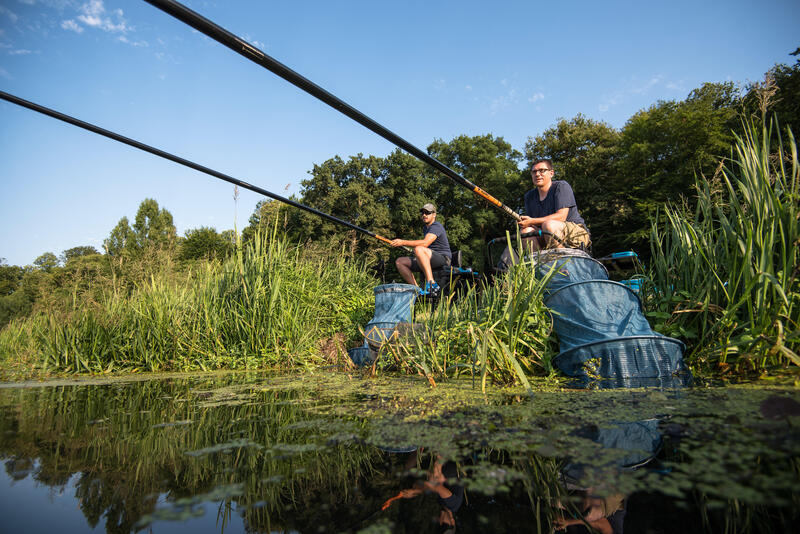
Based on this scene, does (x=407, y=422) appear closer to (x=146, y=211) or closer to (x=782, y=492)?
(x=782, y=492)

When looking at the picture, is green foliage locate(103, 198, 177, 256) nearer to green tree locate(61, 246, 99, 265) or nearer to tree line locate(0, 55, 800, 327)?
green tree locate(61, 246, 99, 265)

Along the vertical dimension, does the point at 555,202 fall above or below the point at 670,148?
below

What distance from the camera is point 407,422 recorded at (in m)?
1.19

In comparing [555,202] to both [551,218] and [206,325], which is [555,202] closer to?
[551,218]

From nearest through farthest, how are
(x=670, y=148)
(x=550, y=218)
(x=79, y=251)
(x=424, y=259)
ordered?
(x=550, y=218)
(x=424, y=259)
(x=670, y=148)
(x=79, y=251)

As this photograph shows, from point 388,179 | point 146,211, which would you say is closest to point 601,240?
point 388,179

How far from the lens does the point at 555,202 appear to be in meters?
3.32

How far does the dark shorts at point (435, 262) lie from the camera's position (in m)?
4.59

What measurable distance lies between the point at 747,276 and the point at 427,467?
66.7 inches

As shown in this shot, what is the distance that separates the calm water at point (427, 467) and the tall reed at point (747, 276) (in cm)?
32

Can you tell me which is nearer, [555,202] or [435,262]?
[555,202]

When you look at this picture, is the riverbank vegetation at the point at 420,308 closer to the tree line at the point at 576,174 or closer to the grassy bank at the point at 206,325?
the grassy bank at the point at 206,325

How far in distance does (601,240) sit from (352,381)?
15529 millimetres

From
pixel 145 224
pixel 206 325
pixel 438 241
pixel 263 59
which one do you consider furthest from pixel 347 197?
pixel 145 224
